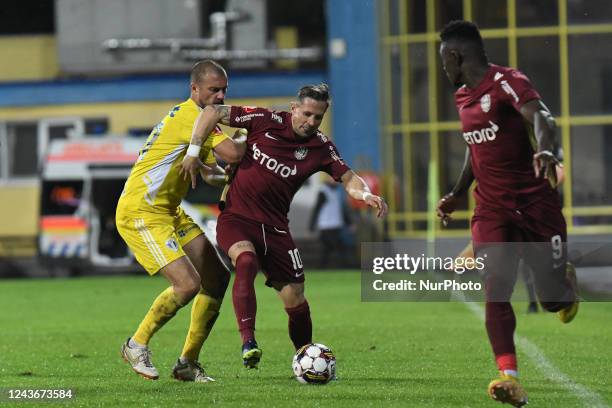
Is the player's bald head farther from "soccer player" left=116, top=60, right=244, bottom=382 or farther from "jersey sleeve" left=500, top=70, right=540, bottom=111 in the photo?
"soccer player" left=116, top=60, right=244, bottom=382

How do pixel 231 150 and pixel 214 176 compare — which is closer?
pixel 231 150

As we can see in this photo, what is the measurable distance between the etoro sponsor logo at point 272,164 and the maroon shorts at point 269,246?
37 cm

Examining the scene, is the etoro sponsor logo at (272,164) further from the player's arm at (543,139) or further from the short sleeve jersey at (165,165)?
the player's arm at (543,139)

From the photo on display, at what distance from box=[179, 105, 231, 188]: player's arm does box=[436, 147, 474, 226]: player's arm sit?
5.08 ft

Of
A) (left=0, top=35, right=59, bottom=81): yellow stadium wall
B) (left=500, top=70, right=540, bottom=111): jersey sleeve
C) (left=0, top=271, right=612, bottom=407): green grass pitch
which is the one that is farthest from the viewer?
(left=0, top=35, right=59, bottom=81): yellow stadium wall

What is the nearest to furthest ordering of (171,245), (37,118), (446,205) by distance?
(446,205) < (171,245) < (37,118)

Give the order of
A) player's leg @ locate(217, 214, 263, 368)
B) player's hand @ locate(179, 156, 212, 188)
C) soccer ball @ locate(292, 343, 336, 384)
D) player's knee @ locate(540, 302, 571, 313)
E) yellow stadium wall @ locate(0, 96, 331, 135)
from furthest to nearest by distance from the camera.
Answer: yellow stadium wall @ locate(0, 96, 331, 135) → soccer ball @ locate(292, 343, 336, 384) → player's hand @ locate(179, 156, 212, 188) → player's leg @ locate(217, 214, 263, 368) → player's knee @ locate(540, 302, 571, 313)

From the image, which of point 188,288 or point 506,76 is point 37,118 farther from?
point 506,76

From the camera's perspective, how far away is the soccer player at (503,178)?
7.80 metres

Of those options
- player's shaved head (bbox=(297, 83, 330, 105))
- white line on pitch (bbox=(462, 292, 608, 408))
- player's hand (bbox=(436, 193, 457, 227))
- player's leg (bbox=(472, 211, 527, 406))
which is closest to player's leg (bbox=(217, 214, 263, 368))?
player's shaved head (bbox=(297, 83, 330, 105))

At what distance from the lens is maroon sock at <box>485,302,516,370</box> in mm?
7734

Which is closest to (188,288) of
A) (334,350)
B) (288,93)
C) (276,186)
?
(276,186)

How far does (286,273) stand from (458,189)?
4.78 feet

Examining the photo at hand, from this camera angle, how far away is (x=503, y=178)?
811 cm
